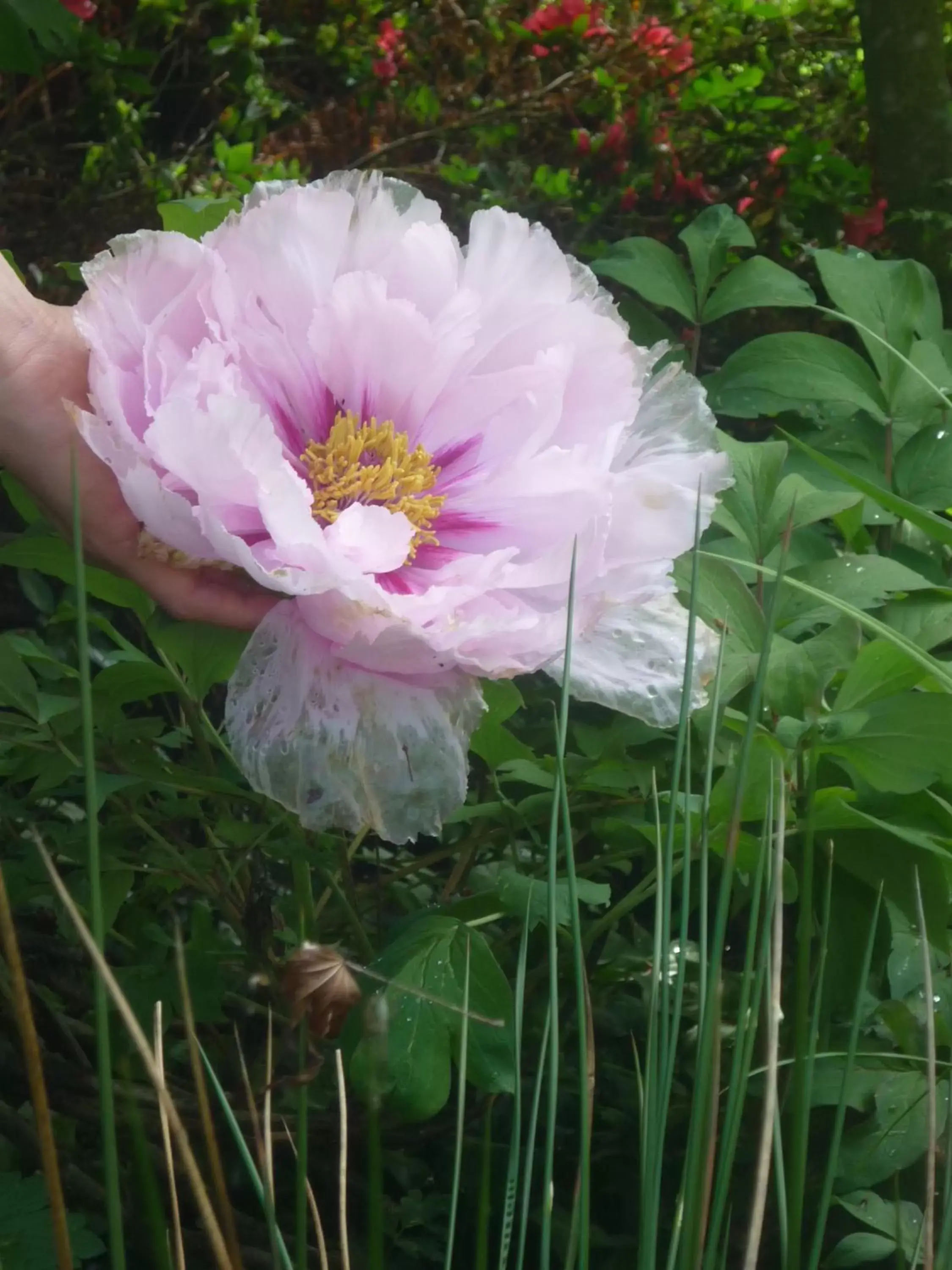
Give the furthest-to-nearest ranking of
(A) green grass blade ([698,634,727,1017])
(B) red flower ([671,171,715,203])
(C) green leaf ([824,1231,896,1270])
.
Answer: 1. (B) red flower ([671,171,715,203])
2. (C) green leaf ([824,1231,896,1270])
3. (A) green grass blade ([698,634,727,1017])

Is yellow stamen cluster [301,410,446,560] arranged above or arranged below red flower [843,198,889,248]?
below

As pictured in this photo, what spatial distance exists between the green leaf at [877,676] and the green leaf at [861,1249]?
0.27 meters

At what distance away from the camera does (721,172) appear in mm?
1506

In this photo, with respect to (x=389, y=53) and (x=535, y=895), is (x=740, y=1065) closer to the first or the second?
(x=535, y=895)

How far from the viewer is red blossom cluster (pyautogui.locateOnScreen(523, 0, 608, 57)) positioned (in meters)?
1.49

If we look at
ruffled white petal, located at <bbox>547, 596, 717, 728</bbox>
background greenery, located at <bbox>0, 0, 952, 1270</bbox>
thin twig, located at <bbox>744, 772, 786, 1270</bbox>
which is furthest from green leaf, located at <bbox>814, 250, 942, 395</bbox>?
thin twig, located at <bbox>744, 772, 786, 1270</bbox>

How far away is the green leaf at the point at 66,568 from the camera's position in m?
Answer: 0.60

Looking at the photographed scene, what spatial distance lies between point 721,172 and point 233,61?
0.57 metres

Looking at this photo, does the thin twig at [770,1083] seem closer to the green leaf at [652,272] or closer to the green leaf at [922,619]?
the green leaf at [922,619]

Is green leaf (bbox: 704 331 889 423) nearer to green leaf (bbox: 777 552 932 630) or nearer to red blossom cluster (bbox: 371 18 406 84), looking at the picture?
green leaf (bbox: 777 552 932 630)

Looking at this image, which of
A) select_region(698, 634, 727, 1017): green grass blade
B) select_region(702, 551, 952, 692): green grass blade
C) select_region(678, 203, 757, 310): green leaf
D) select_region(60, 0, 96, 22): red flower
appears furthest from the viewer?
select_region(60, 0, 96, 22): red flower

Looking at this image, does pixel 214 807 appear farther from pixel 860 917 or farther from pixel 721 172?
pixel 721 172

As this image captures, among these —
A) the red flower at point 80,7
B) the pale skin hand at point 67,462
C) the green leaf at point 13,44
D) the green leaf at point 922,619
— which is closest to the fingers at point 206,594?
the pale skin hand at point 67,462

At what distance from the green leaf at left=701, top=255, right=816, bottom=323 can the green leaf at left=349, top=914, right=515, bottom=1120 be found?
1.61 feet
